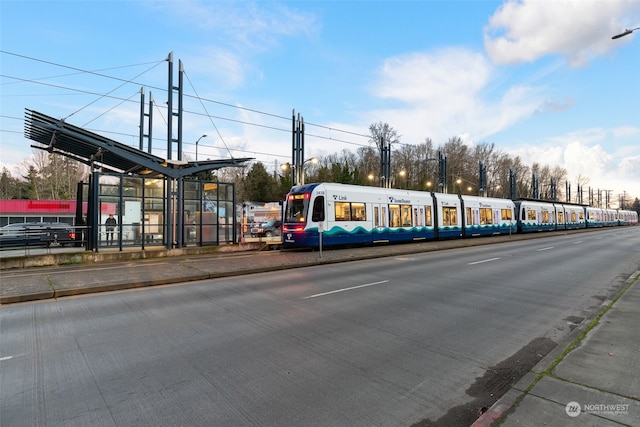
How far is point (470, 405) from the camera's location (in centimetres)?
351

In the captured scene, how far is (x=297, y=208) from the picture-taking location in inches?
727

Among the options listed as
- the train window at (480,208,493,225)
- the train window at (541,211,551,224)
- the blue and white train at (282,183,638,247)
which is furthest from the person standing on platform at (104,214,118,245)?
the train window at (541,211,551,224)

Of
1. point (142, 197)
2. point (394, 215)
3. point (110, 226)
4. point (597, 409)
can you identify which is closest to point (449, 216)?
point (394, 215)

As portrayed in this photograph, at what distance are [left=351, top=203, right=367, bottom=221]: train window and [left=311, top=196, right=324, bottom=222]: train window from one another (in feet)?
7.20

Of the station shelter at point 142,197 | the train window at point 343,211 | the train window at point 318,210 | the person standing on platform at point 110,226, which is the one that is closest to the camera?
the station shelter at point 142,197

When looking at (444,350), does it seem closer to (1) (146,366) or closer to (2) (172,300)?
(1) (146,366)

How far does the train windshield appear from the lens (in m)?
18.1

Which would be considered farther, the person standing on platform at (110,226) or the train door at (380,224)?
the train door at (380,224)

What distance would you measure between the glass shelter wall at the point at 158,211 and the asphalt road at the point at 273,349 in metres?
8.73

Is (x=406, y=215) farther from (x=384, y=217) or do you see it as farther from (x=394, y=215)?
(x=384, y=217)

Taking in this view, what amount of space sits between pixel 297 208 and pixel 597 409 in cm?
1587

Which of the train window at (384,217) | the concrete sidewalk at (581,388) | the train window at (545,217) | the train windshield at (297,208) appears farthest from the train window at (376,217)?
the train window at (545,217)

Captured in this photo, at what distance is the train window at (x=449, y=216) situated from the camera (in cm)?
2602

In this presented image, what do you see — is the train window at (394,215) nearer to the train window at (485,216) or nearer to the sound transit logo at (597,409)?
the train window at (485,216)
